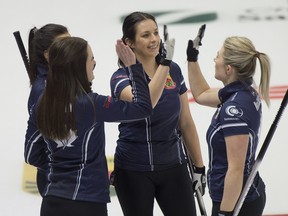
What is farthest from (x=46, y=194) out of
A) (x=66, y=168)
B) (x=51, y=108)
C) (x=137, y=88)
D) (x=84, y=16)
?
(x=84, y=16)

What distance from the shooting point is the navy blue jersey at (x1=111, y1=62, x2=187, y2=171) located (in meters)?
2.32

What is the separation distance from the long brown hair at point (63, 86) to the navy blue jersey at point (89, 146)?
3 centimetres

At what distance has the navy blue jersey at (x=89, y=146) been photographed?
74.3 inches

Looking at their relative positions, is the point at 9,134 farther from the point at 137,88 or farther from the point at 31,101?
the point at 137,88

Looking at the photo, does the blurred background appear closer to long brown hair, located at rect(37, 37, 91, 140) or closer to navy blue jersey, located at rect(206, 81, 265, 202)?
navy blue jersey, located at rect(206, 81, 265, 202)

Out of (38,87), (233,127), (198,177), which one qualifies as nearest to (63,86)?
(38,87)

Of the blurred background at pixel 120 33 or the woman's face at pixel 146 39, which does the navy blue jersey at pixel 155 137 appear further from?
the blurred background at pixel 120 33

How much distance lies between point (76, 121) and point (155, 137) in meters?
0.54

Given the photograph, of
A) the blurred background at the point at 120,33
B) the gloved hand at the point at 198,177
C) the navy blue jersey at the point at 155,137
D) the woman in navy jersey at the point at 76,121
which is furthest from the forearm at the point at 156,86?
the blurred background at the point at 120,33

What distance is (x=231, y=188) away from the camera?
202 cm

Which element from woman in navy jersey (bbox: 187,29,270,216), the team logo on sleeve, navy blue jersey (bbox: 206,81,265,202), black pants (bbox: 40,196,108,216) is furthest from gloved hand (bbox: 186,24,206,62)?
black pants (bbox: 40,196,108,216)

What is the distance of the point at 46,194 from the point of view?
1985 millimetres

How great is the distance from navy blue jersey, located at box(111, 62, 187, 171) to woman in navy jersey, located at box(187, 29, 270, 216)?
0.79ft

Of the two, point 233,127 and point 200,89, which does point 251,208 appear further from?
point 200,89
